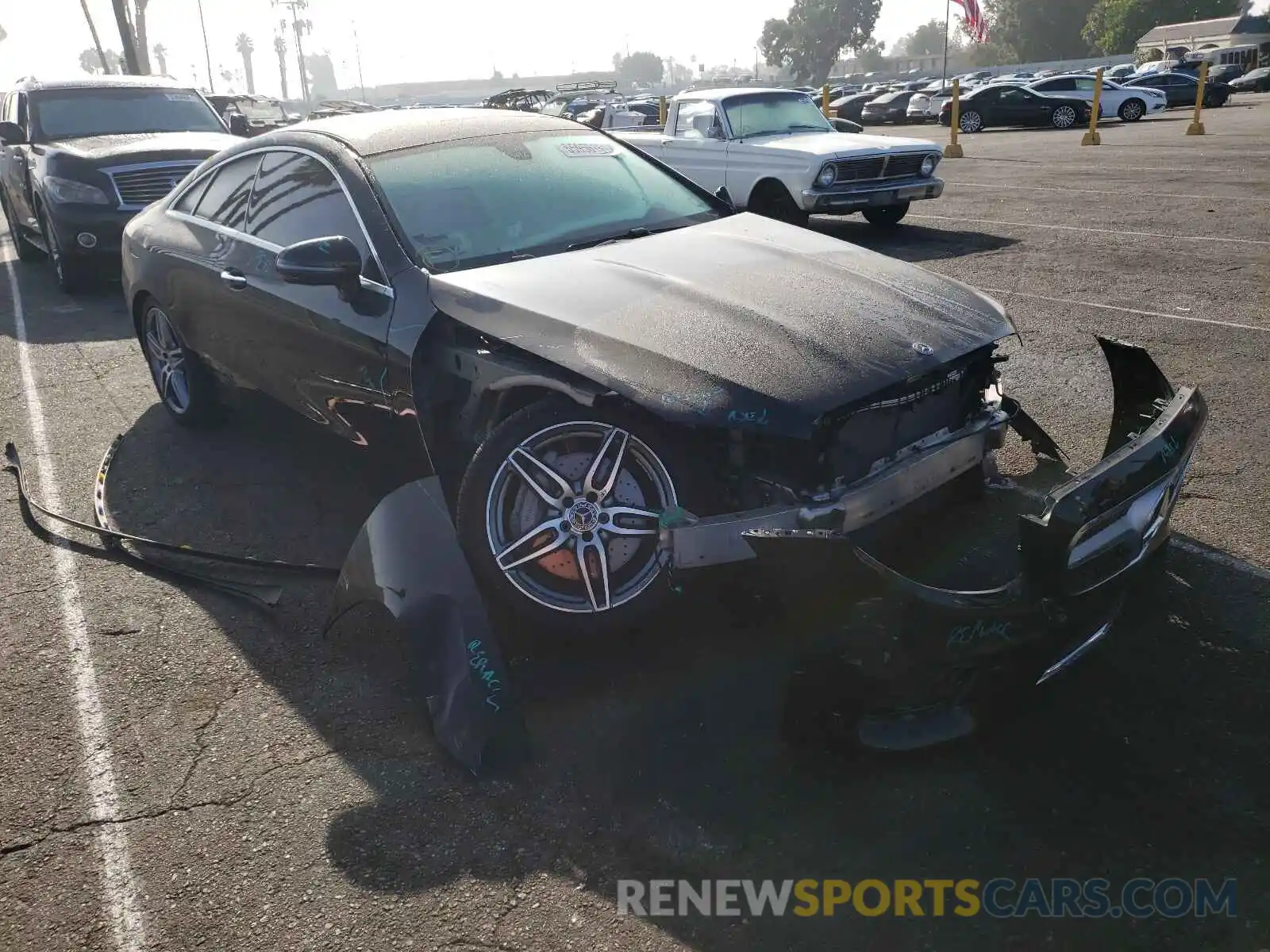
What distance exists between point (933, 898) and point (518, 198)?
10.2ft

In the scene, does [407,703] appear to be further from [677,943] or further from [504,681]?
[677,943]

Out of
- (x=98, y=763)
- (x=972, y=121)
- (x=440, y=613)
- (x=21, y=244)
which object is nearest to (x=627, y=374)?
(x=440, y=613)

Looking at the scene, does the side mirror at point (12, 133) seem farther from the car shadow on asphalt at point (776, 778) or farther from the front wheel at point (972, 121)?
the front wheel at point (972, 121)

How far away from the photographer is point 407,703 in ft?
11.0

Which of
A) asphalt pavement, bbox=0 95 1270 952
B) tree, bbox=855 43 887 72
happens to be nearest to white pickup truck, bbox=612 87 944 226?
asphalt pavement, bbox=0 95 1270 952

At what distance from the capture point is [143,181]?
10070 mm

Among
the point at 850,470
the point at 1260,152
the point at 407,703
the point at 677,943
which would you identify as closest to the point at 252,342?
the point at 407,703

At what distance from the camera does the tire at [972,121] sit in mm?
30375

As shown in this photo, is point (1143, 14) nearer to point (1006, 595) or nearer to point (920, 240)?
point (920, 240)

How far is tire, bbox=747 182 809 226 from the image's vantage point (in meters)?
11.6

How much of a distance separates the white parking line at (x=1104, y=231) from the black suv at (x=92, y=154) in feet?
27.1

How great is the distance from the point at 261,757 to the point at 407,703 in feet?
1.50

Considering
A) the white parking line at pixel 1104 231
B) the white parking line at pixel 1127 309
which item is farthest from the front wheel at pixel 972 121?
the white parking line at pixel 1127 309

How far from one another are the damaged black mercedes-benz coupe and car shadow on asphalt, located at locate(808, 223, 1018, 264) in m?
6.26
